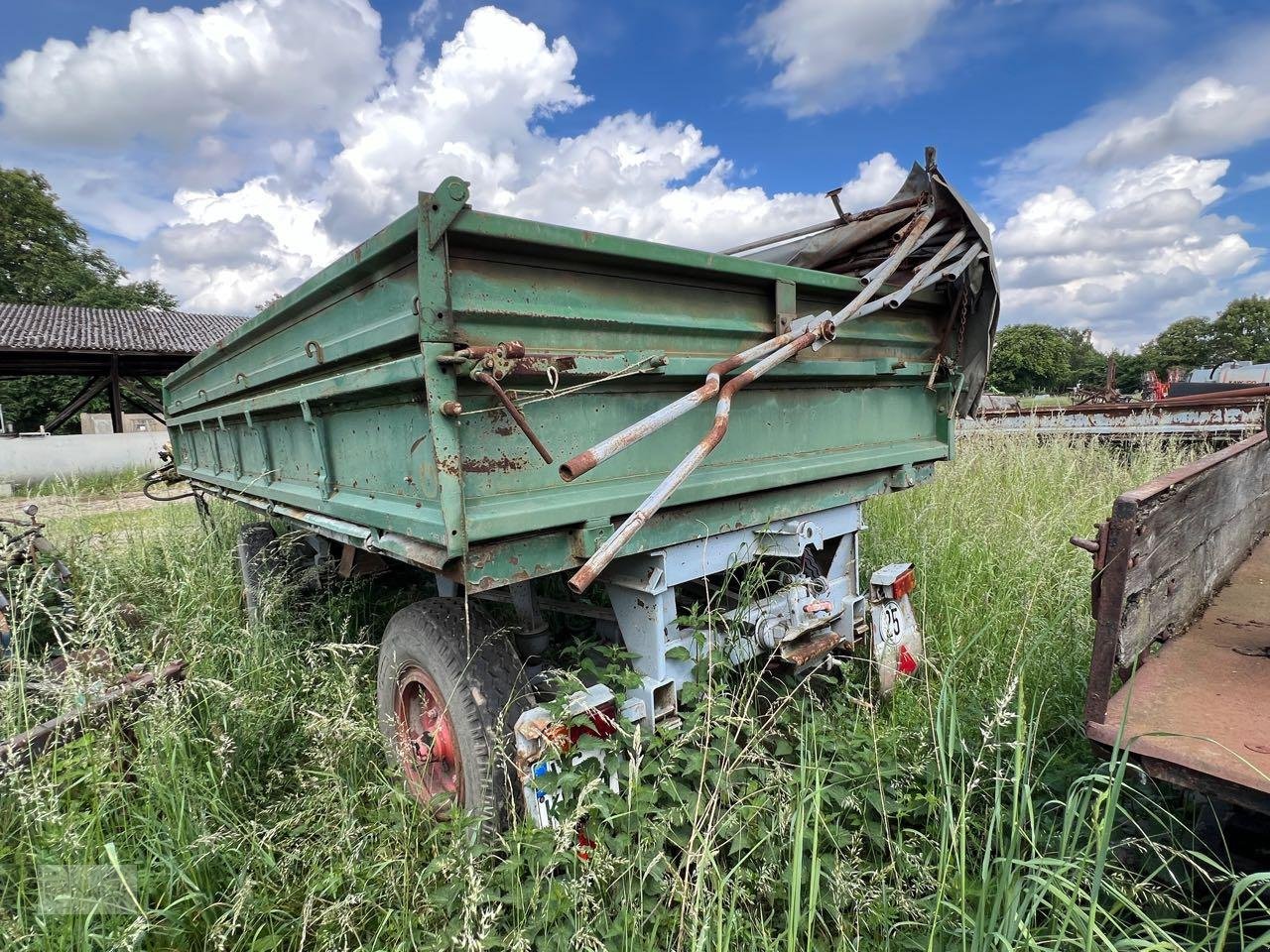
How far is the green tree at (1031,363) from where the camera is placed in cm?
6222

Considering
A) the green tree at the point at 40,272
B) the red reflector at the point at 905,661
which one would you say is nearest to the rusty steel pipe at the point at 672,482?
the red reflector at the point at 905,661

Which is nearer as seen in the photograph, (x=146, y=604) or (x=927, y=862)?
(x=927, y=862)

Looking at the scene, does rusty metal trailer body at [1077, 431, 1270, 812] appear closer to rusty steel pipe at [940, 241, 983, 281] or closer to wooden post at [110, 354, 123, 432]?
rusty steel pipe at [940, 241, 983, 281]

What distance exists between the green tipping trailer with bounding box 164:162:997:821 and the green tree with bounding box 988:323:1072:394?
6742 centimetres

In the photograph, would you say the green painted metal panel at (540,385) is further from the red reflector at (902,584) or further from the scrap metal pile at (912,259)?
the red reflector at (902,584)

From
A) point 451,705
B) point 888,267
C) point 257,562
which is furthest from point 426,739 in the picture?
point 888,267

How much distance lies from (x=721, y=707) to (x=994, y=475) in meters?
5.04

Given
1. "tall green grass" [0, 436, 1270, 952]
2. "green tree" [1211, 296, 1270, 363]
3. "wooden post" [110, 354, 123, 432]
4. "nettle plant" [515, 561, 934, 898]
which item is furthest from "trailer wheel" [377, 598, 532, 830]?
"green tree" [1211, 296, 1270, 363]

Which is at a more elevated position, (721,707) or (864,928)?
(721,707)

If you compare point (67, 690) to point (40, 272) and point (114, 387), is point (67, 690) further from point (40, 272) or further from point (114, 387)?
point (40, 272)

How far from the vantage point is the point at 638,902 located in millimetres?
1623

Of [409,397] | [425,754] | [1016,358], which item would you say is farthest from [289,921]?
[1016,358]

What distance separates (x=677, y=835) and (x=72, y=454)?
20.2m

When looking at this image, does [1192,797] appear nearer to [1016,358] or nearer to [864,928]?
[864,928]
